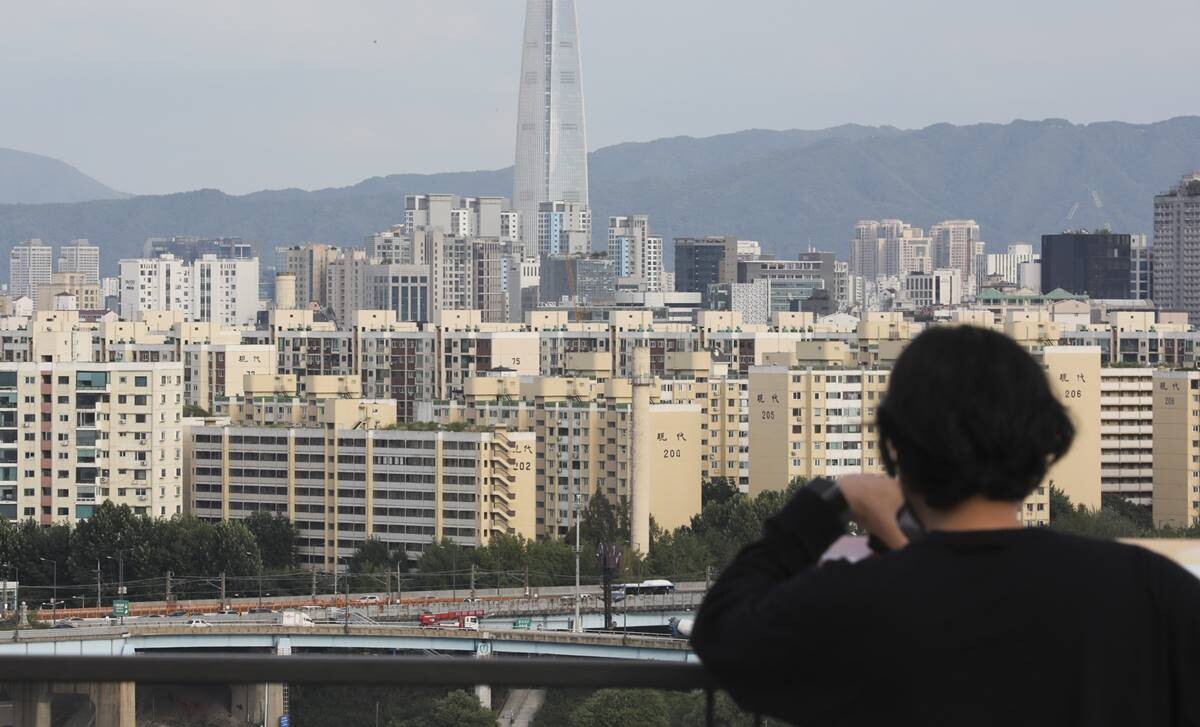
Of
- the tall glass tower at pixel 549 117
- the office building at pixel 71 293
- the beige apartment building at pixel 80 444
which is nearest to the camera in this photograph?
the beige apartment building at pixel 80 444

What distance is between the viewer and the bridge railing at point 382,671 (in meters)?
1.77

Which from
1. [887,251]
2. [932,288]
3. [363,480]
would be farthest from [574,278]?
[363,480]

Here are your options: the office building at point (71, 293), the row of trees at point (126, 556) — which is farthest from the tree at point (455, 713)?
the office building at point (71, 293)

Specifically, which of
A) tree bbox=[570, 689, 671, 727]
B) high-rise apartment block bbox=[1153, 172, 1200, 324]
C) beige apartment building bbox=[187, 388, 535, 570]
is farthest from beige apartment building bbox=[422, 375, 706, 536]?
high-rise apartment block bbox=[1153, 172, 1200, 324]

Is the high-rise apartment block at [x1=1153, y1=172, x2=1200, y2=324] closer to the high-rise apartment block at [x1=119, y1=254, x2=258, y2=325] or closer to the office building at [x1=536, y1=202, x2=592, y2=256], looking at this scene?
the high-rise apartment block at [x1=119, y1=254, x2=258, y2=325]

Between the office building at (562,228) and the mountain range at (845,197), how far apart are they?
5124 centimetres

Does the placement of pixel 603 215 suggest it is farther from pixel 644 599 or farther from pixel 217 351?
pixel 644 599

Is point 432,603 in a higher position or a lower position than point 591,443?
lower

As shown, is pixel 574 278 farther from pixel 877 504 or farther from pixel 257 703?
pixel 877 504

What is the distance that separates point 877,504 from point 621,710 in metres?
0.44

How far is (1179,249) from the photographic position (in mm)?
89438

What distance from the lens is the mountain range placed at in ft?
576

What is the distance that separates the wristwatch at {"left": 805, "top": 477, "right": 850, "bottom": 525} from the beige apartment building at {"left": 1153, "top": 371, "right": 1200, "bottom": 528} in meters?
33.6

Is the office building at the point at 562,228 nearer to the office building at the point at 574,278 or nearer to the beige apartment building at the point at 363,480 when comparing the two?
the office building at the point at 574,278
